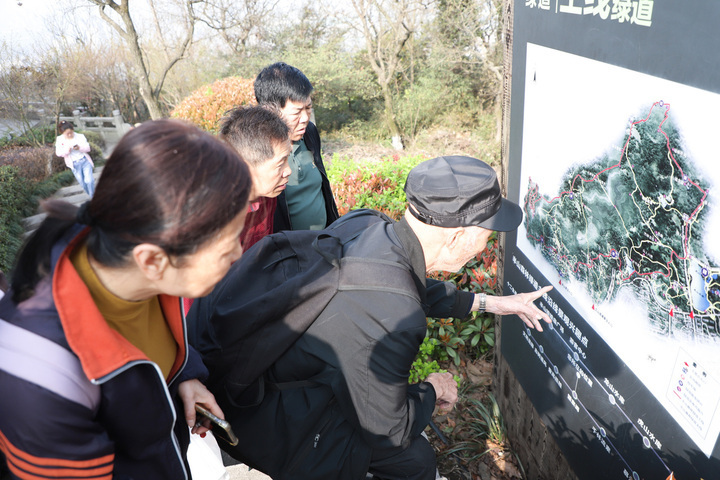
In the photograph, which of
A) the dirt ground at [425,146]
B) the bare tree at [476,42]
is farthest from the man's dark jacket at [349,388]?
the bare tree at [476,42]

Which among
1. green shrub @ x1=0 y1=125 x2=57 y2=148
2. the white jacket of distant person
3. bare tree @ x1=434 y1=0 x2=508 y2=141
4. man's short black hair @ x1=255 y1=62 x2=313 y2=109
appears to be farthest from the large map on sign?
green shrub @ x1=0 y1=125 x2=57 y2=148

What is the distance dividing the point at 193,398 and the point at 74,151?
9.72m

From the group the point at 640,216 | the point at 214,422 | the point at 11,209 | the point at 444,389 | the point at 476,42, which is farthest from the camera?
the point at 476,42

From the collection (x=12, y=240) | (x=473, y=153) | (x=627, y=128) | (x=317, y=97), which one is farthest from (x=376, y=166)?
(x=317, y=97)

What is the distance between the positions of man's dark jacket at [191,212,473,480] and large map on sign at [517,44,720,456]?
627 mm

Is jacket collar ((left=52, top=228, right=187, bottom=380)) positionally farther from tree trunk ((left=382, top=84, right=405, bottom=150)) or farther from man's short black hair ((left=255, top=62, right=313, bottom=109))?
tree trunk ((left=382, top=84, right=405, bottom=150))

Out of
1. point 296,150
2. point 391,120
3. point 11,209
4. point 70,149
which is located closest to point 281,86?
point 296,150

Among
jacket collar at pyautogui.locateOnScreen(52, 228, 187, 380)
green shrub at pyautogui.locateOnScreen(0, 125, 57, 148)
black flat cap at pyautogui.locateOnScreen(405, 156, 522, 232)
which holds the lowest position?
green shrub at pyautogui.locateOnScreen(0, 125, 57, 148)

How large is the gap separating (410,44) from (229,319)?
1332 centimetres

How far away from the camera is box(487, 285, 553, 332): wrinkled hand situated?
217cm

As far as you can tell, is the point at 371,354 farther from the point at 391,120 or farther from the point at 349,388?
the point at 391,120

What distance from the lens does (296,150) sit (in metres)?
3.17

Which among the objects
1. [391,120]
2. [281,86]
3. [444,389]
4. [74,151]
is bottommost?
[391,120]

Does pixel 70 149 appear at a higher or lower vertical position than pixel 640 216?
lower
